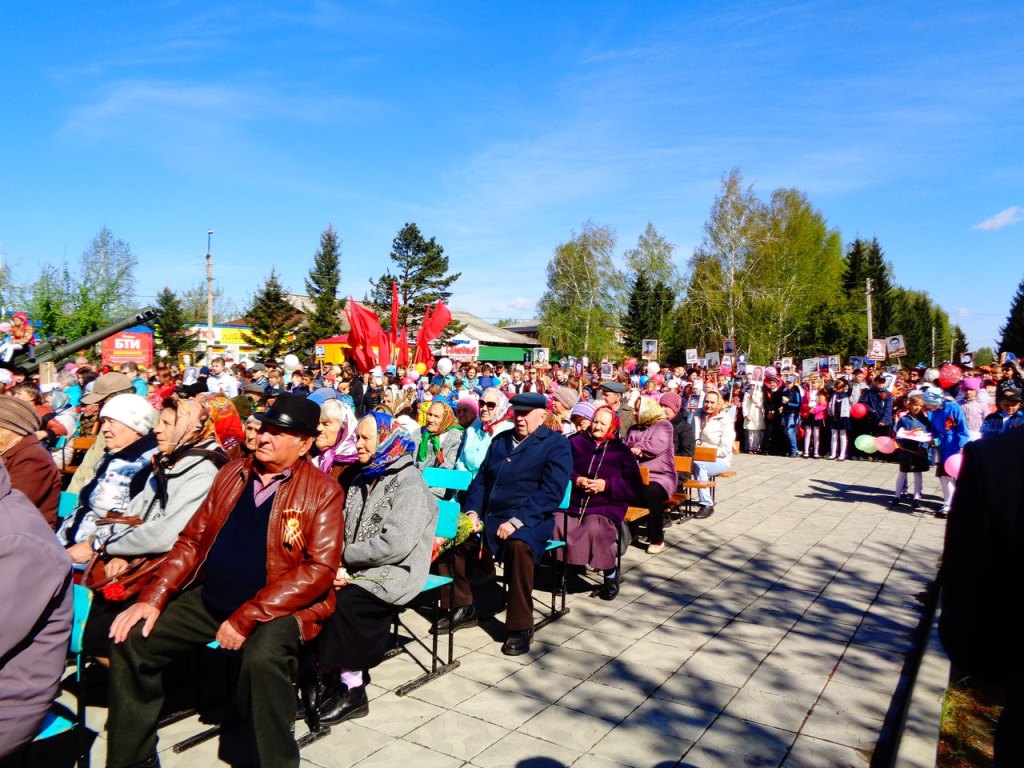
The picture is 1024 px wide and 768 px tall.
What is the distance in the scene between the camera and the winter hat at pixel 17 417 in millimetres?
4203

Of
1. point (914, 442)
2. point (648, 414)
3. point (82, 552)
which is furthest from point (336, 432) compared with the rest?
point (914, 442)

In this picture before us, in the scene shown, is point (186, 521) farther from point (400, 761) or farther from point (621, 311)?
point (621, 311)

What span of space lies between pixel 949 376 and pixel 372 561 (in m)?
15.0

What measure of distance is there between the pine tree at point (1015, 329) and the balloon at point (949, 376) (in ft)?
145

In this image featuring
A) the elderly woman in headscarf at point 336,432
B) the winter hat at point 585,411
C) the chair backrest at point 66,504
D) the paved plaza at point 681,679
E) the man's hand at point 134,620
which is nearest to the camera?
the man's hand at point 134,620

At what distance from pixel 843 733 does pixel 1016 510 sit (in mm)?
3406

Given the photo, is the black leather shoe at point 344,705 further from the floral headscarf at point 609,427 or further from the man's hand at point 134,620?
the floral headscarf at point 609,427

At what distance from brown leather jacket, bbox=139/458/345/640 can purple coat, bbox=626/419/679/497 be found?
4823 mm

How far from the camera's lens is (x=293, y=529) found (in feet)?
11.2

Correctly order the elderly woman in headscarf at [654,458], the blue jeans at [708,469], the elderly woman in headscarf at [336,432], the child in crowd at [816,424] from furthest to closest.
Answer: the child in crowd at [816,424]
the blue jeans at [708,469]
the elderly woman in headscarf at [654,458]
the elderly woman in headscarf at [336,432]

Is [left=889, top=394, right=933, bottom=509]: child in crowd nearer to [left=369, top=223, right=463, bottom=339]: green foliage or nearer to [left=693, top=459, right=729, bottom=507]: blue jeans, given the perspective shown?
[left=693, top=459, right=729, bottom=507]: blue jeans

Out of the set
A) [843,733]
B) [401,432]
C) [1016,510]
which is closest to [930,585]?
[843,733]

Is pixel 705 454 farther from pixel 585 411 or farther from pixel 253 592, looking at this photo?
pixel 253 592

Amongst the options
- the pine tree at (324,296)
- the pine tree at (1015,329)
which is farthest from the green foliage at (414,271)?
the pine tree at (1015,329)
